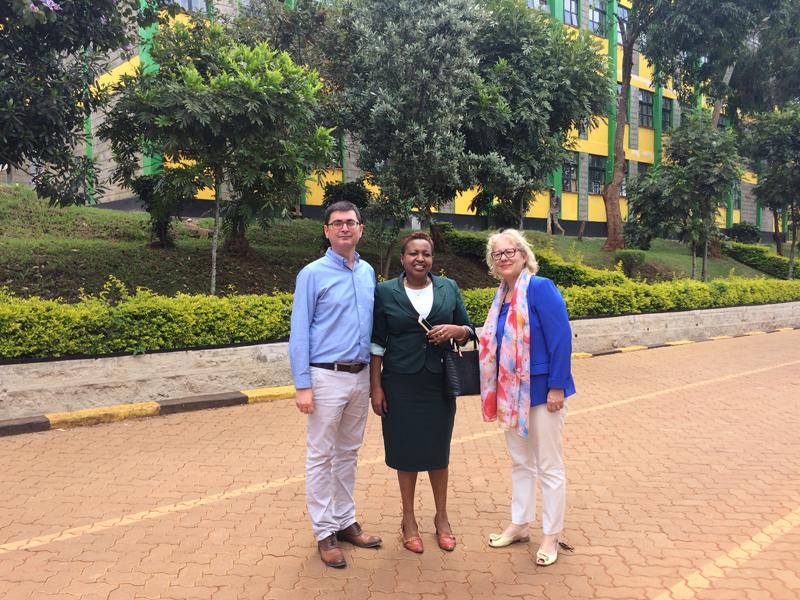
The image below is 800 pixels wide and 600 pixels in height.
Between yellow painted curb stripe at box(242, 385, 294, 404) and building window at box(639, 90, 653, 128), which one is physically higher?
building window at box(639, 90, 653, 128)

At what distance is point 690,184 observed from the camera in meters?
16.6

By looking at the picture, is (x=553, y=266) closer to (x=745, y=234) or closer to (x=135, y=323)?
(x=135, y=323)

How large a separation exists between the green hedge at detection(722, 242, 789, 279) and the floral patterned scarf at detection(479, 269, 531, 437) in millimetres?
26546

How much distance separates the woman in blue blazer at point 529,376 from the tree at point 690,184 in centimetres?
1454

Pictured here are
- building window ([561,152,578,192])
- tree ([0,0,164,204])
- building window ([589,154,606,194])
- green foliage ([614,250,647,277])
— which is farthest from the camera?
building window ([589,154,606,194])

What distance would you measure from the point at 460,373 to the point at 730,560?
72.9 inches

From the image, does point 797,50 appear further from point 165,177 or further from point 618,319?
point 165,177

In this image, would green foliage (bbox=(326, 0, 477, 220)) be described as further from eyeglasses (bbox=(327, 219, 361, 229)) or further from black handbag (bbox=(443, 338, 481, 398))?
black handbag (bbox=(443, 338, 481, 398))

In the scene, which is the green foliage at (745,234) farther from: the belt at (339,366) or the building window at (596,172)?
the belt at (339,366)

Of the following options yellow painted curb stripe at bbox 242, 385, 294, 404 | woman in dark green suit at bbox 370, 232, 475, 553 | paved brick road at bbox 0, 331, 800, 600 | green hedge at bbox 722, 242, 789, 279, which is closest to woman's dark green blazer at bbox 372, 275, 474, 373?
woman in dark green suit at bbox 370, 232, 475, 553

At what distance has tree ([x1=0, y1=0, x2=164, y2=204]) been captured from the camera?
7.63m

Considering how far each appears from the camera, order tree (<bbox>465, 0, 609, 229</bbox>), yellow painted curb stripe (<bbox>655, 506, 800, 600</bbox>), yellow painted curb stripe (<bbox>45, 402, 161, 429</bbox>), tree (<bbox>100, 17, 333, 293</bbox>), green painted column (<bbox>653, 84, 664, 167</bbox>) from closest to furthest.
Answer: yellow painted curb stripe (<bbox>655, 506, 800, 600</bbox>), yellow painted curb stripe (<bbox>45, 402, 161, 429</bbox>), tree (<bbox>100, 17, 333, 293</bbox>), tree (<bbox>465, 0, 609, 229</bbox>), green painted column (<bbox>653, 84, 664, 167</bbox>)

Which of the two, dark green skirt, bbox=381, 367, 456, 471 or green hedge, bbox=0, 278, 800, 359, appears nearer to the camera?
dark green skirt, bbox=381, 367, 456, 471

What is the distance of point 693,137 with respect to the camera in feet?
54.5
